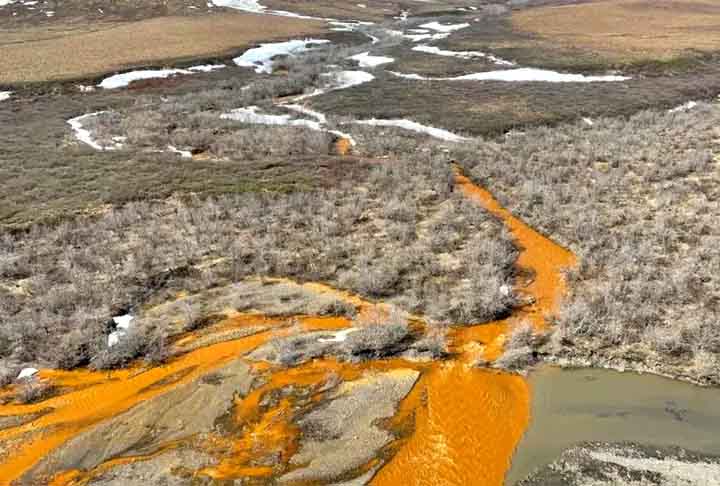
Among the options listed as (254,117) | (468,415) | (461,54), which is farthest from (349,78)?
(468,415)

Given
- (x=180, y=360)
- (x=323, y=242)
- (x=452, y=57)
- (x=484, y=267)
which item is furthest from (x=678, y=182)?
(x=452, y=57)

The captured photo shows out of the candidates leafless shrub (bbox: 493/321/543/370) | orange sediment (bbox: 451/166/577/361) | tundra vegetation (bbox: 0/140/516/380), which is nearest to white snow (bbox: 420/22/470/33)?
tundra vegetation (bbox: 0/140/516/380)

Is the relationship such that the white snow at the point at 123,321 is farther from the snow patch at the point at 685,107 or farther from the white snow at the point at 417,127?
the snow patch at the point at 685,107

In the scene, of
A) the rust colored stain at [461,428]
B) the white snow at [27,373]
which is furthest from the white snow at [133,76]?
the rust colored stain at [461,428]

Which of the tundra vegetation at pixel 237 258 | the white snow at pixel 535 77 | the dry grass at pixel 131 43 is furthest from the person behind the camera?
the dry grass at pixel 131 43

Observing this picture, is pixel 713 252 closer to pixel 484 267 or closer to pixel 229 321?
pixel 484 267

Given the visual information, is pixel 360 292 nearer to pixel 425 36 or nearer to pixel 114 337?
pixel 114 337
